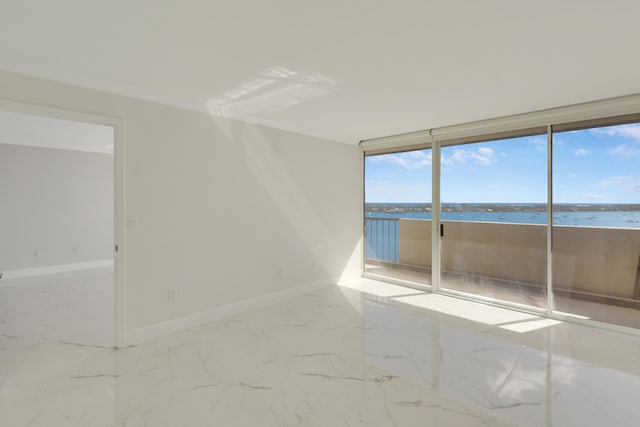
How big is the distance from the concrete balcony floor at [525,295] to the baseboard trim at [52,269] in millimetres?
5610

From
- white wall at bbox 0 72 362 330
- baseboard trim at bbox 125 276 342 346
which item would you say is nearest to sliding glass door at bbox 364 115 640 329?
white wall at bbox 0 72 362 330

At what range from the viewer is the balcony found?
3.32 meters

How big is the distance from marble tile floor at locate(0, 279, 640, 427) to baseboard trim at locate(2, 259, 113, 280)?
10.3 feet

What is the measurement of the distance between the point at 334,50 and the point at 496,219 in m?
3.11

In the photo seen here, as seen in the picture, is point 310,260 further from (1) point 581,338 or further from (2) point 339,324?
(1) point 581,338

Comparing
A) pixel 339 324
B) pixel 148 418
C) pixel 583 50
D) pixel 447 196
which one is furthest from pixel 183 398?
pixel 447 196

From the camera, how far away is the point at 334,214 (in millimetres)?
5004

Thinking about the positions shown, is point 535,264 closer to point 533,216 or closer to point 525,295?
point 525,295

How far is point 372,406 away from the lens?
206 centimetres

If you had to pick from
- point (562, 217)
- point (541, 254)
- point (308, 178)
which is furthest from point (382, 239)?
point (562, 217)

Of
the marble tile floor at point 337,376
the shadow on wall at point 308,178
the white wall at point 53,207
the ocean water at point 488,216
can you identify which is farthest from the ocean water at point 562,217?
the white wall at point 53,207

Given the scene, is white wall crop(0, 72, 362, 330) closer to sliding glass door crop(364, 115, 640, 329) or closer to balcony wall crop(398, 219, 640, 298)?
sliding glass door crop(364, 115, 640, 329)

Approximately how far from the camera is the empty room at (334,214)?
1952mm

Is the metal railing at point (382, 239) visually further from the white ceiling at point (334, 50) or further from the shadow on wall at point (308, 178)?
the white ceiling at point (334, 50)
